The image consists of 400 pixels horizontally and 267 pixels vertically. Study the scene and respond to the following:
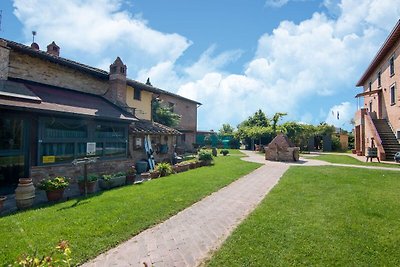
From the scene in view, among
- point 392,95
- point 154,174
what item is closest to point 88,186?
point 154,174

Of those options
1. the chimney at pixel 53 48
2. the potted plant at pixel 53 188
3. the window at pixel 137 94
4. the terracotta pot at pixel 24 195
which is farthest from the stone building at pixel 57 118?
the chimney at pixel 53 48

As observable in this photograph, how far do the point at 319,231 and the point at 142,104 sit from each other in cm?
1651

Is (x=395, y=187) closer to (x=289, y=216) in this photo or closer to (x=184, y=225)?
(x=289, y=216)

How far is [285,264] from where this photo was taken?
394 cm

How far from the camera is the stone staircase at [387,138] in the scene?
18.6 m

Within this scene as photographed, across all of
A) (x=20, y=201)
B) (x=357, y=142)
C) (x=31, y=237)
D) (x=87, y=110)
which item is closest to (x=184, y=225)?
(x=31, y=237)

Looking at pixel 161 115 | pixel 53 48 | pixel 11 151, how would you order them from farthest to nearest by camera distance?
1. pixel 161 115
2. pixel 53 48
3. pixel 11 151

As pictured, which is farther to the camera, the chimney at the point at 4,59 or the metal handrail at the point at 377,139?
the metal handrail at the point at 377,139

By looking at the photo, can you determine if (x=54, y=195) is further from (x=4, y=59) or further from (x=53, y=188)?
(x=4, y=59)

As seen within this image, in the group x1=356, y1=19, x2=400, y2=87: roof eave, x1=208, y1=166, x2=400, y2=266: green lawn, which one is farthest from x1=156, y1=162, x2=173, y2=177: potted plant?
x1=356, y1=19, x2=400, y2=87: roof eave

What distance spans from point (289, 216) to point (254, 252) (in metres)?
2.25

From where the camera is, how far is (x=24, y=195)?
6965mm

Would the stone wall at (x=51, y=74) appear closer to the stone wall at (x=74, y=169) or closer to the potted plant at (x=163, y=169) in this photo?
the stone wall at (x=74, y=169)

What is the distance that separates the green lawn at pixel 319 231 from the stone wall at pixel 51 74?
1175cm
